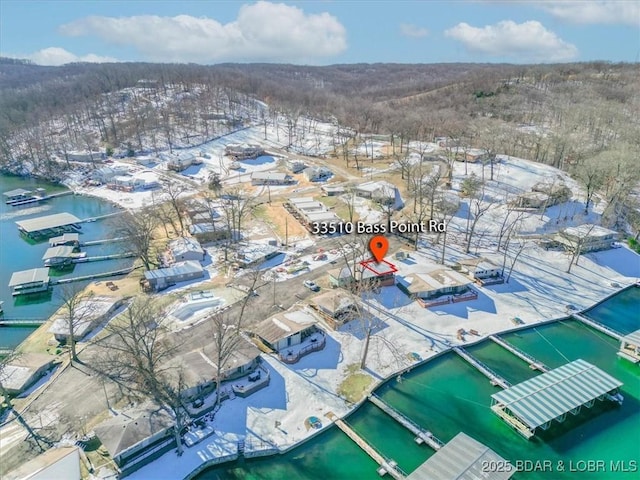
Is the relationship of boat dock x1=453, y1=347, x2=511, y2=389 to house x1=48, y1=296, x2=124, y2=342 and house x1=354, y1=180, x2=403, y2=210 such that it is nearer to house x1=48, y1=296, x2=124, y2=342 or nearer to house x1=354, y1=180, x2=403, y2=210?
house x1=354, y1=180, x2=403, y2=210

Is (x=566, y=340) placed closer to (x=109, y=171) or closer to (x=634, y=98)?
(x=109, y=171)

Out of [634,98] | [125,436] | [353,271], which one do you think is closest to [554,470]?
[353,271]

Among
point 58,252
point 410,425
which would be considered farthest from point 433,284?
point 58,252

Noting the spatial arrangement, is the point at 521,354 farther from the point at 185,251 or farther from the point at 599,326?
the point at 185,251

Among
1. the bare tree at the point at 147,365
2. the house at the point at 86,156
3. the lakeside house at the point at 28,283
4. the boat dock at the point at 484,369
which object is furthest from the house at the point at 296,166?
the boat dock at the point at 484,369

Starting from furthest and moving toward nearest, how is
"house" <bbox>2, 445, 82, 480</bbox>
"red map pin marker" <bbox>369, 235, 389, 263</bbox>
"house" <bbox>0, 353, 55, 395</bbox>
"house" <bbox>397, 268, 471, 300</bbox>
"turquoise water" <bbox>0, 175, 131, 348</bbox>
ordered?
"red map pin marker" <bbox>369, 235, 389, 263</bbox> → "turquoise water" <bbox>0, 175, 131, 348</bbox> → "house" <bbox>397, 268, 471, 300</bbox> → "house" <bbox>0, 353, 55, 395</bbox> → "house" <bbox>2, 445, 82, 480</bbox>

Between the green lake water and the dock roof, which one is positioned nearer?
the green lake water

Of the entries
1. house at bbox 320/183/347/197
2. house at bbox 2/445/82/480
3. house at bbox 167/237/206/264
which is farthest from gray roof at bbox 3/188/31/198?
house at bbox 2/445/82/480
